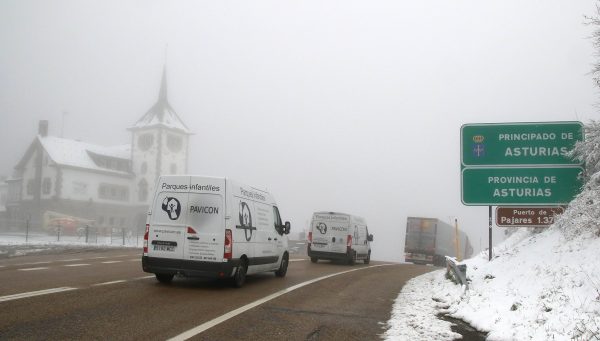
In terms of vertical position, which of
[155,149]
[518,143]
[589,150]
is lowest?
[589,150]

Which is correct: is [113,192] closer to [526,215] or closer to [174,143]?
[174,143]

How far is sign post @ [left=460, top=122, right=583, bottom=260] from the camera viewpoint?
39.4 feet

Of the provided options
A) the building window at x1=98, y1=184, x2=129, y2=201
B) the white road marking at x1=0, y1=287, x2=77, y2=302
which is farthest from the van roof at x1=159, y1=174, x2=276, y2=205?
the building window at x1=98, y1=184, x2=129, y2=201

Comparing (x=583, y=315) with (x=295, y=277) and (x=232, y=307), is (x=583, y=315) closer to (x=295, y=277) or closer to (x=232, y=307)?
(x=232, y=307)

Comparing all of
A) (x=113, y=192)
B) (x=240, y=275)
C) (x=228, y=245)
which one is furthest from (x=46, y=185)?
(x=228, y=245)

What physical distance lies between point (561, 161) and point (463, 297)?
4461 millimetres

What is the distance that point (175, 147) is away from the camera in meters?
83.1

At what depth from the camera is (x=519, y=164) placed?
40.5ft

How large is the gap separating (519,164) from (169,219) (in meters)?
8.02

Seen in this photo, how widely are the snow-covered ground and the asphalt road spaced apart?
0.77 metres

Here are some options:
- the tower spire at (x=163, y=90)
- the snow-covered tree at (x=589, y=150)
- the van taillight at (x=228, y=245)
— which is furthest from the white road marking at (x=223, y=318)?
the tower spire at (x=163, y=90)

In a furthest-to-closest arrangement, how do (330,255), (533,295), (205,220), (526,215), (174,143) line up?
(174,143) < (330,255) < (526,215) < (205,220) < (533,295)

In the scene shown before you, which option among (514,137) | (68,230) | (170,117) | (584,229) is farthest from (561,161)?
(170,117)

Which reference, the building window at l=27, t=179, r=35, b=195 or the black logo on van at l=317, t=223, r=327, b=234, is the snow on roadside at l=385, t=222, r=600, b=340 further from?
the building window at l=27, t=179, r=35, b=195
